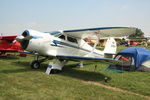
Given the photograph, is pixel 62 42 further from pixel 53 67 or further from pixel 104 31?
pixel 104 31

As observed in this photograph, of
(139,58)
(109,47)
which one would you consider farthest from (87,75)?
(109,47)

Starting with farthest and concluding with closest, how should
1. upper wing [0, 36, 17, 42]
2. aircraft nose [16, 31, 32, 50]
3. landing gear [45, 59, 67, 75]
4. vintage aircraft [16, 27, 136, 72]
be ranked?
upper wing [0, 36, 17, 42] → landing gear [45, 59, 67, 75] → vintage aircraft [16, 27, 136, 72] → aircraft nose [16, 31, 32, 50]

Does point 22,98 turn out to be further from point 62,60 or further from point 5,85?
point 62,60

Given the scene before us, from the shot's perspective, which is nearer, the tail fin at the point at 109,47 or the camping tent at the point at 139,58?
the camping tent at the point at 139,58

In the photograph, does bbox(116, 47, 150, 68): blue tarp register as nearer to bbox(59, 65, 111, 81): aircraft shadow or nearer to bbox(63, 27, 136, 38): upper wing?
bbox(63, 27, 136, 38): upper wing

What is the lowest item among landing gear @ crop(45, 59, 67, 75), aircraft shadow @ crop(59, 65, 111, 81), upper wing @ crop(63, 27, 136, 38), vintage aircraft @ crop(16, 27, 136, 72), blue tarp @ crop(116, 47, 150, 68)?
aircraft shadow @ crop(59, 65, 111, 81)

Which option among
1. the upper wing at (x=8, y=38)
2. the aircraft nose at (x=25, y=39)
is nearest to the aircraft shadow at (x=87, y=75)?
the aircraft nose at (x=25, y=39)

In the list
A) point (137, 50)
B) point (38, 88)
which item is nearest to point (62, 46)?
point (38, 88)

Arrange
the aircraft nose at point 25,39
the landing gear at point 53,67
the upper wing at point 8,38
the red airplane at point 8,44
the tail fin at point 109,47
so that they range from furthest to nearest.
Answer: the upper wing at point 8,38, the red airplane at point 8,44, the tail fin at point 109,47, the landing gear at point 53,67, the aircraft nose at point 25,39

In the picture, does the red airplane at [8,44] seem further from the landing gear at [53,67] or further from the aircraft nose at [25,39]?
the landing gear at [53,67]

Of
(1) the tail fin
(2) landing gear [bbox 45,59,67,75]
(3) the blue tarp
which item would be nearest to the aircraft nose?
(2) landing gear [bbox 45,59,67,75]

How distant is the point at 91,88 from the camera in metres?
5.02

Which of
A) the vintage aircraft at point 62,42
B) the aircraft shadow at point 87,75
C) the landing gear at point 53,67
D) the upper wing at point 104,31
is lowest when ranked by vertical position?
the aircraft shadow at point 87,75

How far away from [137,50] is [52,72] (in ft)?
16.5
